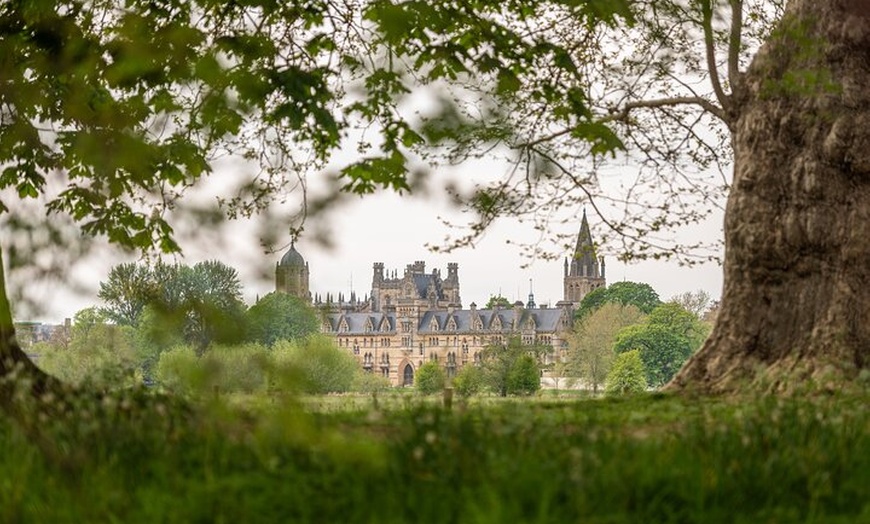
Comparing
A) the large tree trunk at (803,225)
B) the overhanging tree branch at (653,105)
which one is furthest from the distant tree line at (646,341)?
the large tree trunk at (803,225)

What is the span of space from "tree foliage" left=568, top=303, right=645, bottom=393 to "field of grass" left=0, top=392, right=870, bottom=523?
294ft

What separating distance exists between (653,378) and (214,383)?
98560mm

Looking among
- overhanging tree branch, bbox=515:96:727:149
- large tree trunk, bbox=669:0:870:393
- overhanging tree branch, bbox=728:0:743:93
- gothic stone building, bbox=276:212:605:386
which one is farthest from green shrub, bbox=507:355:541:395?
large tree trunk, bbox=669:0:870:393

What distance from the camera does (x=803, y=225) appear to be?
42.6ft

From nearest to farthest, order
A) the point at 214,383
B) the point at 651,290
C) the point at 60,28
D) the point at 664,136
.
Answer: the point at 214,383 → the point at 60,28 → the point at 664,136 → the point at 651,290

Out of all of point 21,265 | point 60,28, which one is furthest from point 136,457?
point 60,28

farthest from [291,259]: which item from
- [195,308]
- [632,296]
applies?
[632,296]

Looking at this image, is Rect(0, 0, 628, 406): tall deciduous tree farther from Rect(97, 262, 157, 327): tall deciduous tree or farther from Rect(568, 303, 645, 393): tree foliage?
Rect(568, 303, 645, 393): tree foliage

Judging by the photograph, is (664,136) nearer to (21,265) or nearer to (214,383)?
(21,265)

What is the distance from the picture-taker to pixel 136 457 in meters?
5.85

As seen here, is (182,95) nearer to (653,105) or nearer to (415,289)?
(653,105)

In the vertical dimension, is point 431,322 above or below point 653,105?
above

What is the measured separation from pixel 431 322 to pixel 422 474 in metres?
148

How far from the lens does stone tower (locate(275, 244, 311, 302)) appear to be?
3874mm
